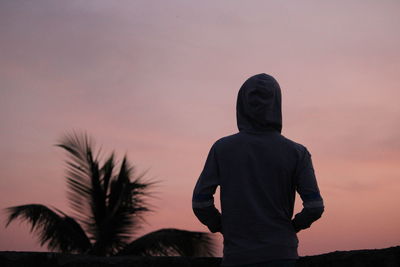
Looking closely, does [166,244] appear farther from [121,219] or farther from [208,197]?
[208,197]

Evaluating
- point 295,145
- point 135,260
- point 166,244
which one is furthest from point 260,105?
point 166,244

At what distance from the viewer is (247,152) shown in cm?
295

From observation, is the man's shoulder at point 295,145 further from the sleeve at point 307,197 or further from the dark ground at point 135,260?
the dark ground at point 135,260

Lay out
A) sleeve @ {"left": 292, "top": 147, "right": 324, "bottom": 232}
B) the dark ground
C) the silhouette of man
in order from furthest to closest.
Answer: the dark ground < sleeve @ {"left": 292, "top": 147, "right": 324, "bottom": 232} < the silhouette of man

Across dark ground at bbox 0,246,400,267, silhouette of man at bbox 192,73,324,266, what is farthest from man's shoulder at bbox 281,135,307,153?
dark ground at bbox 0,246,400,267

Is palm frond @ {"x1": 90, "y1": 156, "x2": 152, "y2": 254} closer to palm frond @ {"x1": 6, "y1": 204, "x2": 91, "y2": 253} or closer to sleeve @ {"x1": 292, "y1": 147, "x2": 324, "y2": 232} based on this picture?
palm frond @ {"x1": 6, "y1": 204, "x2": 91, "y2": 253}

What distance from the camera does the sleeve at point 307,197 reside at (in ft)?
9.63

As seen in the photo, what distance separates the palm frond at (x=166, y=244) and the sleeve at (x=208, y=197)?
11.0 m

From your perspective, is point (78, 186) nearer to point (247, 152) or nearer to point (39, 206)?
point (39, 206)

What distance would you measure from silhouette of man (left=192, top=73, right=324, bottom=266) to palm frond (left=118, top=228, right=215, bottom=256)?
36.2ft

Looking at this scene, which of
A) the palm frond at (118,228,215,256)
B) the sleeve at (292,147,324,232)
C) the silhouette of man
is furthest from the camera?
the palm frond at (118,228,215,256)

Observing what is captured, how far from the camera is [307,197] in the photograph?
2.95m

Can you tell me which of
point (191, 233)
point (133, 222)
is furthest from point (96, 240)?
point (191, 233)

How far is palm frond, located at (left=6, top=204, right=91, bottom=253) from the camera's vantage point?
14680mm
